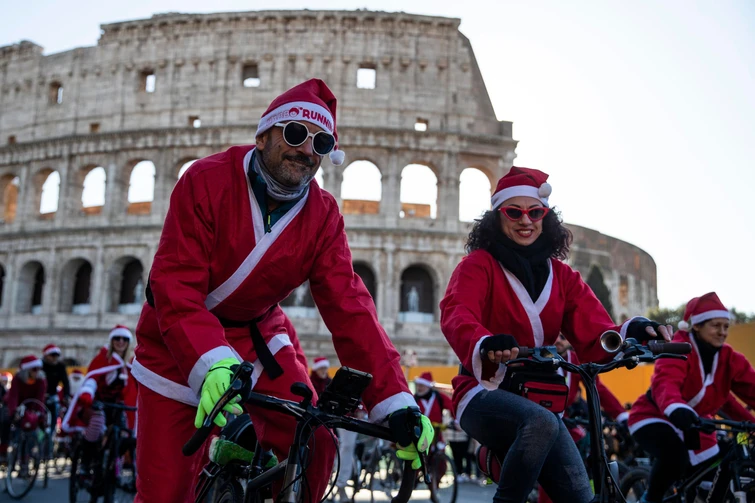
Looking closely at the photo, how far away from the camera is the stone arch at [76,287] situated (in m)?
35.9

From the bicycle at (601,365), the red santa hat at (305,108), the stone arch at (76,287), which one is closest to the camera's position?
the bicycle at (601,365)

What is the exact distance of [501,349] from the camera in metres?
3.27

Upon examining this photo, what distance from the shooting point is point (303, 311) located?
32.7 m

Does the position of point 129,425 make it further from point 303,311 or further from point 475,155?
point 475,155

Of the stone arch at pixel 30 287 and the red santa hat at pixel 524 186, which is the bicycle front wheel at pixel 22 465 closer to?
the red santa hat at pixel 524 186

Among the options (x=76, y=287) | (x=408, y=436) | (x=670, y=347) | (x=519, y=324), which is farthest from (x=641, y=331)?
(x=76, y=287)

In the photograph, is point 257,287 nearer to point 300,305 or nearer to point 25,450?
point 25,450

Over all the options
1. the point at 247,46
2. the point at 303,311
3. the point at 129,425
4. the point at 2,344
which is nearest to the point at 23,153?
the point at 2,344

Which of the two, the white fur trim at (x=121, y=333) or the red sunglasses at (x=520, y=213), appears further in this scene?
the white fur trim at (x=121, y=333)

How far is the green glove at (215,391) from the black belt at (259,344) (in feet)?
2.19

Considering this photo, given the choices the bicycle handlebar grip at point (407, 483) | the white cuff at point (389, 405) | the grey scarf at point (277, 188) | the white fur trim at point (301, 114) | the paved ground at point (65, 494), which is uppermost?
the white fur trim at point (301, 114)

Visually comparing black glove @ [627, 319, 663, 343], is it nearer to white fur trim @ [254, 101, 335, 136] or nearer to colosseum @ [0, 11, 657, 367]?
white fur trim @ [254, 101, 335, 136]

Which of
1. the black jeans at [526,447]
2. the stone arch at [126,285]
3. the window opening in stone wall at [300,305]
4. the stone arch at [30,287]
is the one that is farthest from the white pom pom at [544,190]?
the stone arch at [30,287]

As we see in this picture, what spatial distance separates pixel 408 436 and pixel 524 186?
6.99 feet
